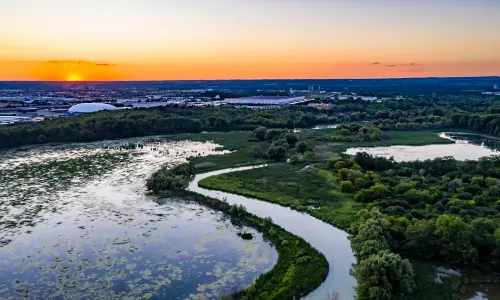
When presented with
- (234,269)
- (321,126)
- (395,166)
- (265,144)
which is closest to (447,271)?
(234,269)

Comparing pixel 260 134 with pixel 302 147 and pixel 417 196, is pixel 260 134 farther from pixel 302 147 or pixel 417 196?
pixel 417 196

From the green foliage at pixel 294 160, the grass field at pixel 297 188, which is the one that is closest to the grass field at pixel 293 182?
the grass field at pixel 297 188

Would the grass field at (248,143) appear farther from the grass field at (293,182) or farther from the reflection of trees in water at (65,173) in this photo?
the reflection of trees in water at (65,173)

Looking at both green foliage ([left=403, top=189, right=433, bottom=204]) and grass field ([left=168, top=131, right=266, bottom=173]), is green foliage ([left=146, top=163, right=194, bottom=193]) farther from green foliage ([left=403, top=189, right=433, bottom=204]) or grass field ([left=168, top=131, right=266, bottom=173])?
green foliage ([left=403, top=189, right=433, bottom=204])

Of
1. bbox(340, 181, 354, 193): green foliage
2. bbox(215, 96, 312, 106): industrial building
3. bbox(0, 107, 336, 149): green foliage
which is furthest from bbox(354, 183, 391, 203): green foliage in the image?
bbox(215, 96, 312, 106): industrial building

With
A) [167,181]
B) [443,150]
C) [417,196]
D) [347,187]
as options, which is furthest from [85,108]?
[417,196]

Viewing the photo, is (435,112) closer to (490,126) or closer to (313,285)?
(490,126)
